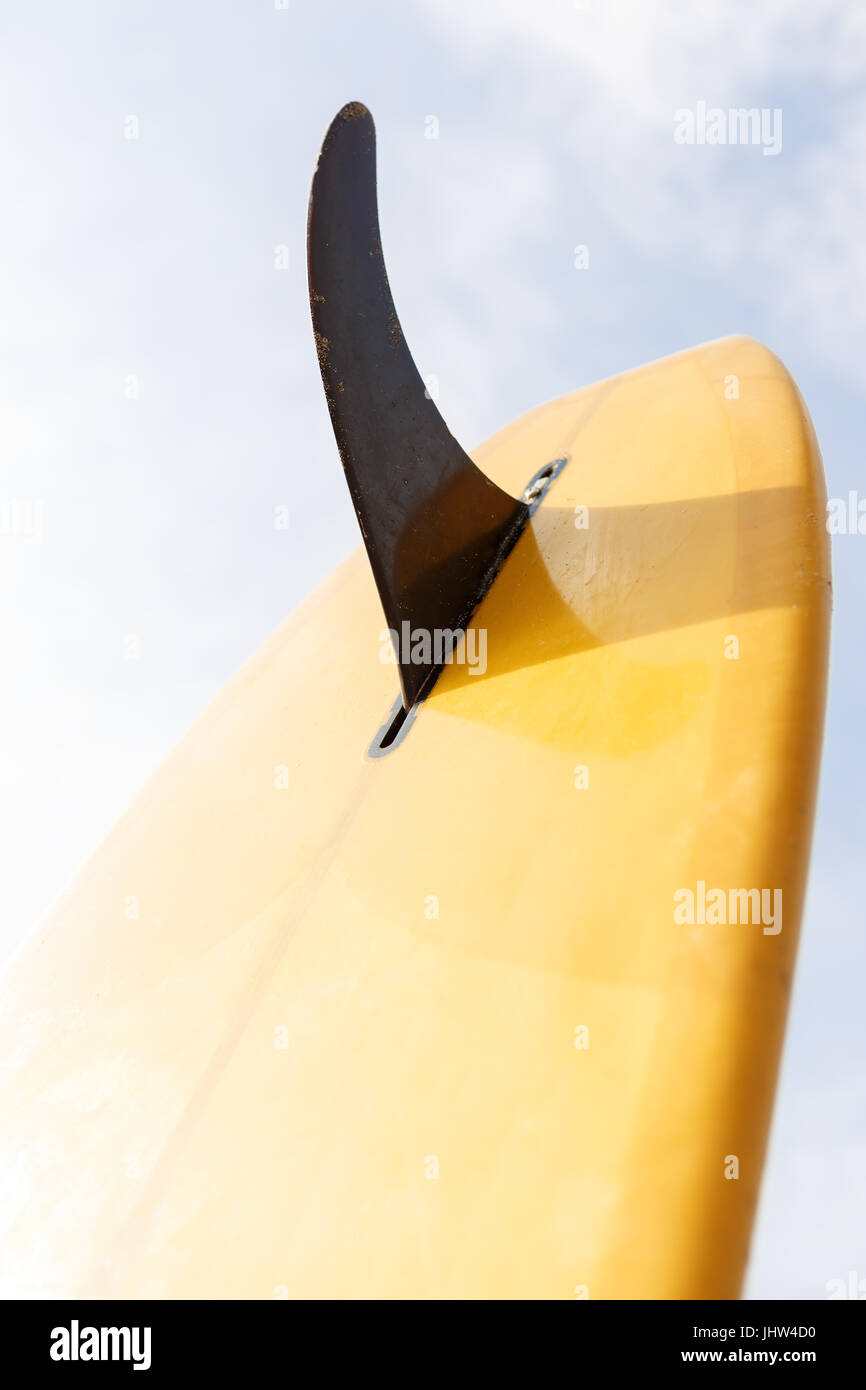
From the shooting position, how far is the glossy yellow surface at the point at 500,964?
0.99 m

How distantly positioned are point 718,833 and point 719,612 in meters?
0.49

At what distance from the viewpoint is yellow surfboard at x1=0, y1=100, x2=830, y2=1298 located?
988 millimetres

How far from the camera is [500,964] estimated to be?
130 cm

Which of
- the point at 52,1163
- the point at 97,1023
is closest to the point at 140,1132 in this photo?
the point at 52,1163

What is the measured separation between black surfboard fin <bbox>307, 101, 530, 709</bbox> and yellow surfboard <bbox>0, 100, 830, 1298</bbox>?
4.6 inches

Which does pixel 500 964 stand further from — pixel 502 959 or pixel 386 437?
pixel 386 437

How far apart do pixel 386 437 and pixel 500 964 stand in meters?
1.23
